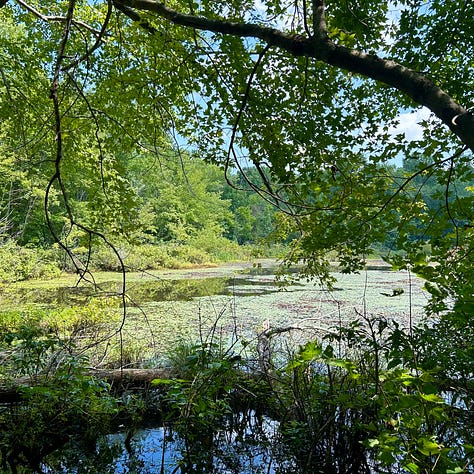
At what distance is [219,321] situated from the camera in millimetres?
6090

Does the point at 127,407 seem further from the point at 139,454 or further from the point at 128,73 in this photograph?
the point at 128,73

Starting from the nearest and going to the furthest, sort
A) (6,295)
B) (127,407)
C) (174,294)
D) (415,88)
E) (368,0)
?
1. (415,88)
2. (368,0)
3. (127,407)
4. (6,295)
5. (174,294)

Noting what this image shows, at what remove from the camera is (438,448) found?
1191 millimetres

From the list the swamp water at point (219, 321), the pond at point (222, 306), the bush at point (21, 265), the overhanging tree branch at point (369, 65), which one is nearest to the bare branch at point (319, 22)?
the overhanging tree branch at point (369, 65)

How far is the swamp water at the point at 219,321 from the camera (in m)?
2.68

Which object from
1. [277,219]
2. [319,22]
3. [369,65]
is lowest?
[277,219]

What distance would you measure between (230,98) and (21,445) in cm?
255

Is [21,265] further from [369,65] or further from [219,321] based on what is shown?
[369,65]

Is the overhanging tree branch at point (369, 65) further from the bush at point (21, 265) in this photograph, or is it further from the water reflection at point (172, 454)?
the bush at point (21, 265)

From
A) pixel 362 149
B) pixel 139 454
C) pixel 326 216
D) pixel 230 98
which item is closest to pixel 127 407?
pixel 139 454

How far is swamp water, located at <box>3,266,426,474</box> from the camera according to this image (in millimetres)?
2684

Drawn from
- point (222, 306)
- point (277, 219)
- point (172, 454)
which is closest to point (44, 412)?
point (172, 454)

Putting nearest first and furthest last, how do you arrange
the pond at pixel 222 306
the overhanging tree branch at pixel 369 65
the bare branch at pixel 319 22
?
the overhanging tree branch at pixel 369 65 → the bare branch at pixel 319 22 → the pond at pixel 222 306

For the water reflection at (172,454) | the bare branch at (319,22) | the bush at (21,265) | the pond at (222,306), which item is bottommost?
the water reflection at (172,454)
